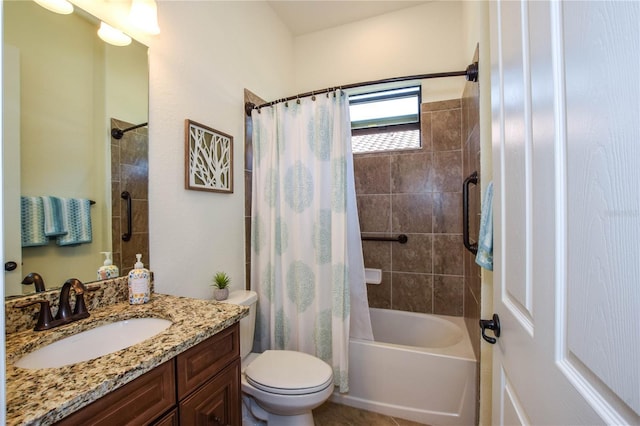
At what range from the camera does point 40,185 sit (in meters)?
1.02

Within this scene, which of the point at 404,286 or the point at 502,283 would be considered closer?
the point at 502,283

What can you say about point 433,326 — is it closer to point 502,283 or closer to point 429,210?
point 429,210

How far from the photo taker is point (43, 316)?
3.09 ft

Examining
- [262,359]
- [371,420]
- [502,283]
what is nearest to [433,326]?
[371,420]

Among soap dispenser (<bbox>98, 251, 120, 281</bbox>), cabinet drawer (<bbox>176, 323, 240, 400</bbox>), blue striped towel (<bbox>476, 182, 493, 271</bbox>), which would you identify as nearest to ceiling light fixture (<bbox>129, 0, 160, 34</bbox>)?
soap dispenser (<bbox>98, 251, 120, 281</bbox>)

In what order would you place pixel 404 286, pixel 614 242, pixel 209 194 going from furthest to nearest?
1. pixel 404 286
2. pixel 209 194
3. pixel 614 242

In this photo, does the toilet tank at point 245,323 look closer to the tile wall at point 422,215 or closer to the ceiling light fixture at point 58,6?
the tile wall at point 422,215

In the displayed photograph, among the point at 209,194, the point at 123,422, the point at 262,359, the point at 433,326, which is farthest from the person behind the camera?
the point at 433,326

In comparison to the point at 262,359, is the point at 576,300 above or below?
above

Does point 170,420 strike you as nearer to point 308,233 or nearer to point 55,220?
point 55,220

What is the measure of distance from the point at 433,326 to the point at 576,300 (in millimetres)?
1948

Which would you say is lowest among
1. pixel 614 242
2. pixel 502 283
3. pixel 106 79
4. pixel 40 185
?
pixel 502 283

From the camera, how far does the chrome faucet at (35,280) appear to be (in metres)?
0.97

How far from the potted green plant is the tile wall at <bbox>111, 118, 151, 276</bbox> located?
0.42 meters
